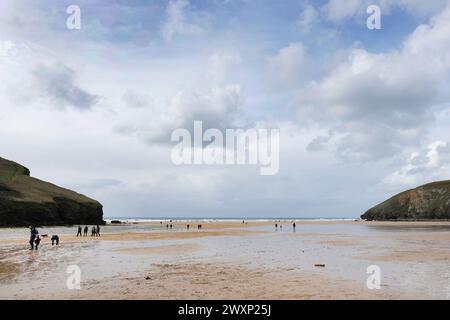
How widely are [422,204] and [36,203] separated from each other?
560ft

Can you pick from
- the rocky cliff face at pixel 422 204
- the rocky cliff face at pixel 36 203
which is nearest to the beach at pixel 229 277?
the rocky cliff face at pixel 36 203

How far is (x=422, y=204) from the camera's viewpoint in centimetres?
18262

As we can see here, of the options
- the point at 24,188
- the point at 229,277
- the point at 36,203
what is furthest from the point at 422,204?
the point at 229,277

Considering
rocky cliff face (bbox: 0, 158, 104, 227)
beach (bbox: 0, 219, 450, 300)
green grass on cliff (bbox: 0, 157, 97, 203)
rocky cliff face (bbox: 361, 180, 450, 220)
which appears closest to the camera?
beach (bbox: 0, 219, 450, 300)

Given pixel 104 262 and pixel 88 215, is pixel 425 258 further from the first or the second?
pixel 88 215

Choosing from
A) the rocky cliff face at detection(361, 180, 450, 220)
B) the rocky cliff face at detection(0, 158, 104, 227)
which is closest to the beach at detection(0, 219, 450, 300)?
the rocky cliff face at detection(0, 158, 104, 227)

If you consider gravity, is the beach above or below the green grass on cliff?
below

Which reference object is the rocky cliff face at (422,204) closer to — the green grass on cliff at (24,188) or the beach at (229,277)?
the green grass on cliff at (24,188)

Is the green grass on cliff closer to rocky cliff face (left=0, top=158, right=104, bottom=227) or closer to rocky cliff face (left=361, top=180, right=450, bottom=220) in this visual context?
rocky cliff face (left=0, top=158, right=104, bottom=227)

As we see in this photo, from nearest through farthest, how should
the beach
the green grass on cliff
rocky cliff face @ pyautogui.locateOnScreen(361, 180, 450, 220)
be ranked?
the beach < the green grass on cliff < rocky cliff face @ pyautogui.locateOnScreen(361, 180, 450, 220)

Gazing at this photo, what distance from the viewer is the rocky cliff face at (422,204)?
6791 inches

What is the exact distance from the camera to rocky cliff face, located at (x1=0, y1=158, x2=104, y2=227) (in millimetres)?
125800

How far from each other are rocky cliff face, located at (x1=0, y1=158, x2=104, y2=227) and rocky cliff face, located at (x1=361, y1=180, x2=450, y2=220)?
145071 mm

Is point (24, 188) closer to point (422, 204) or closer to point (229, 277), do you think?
point (229, 277)
